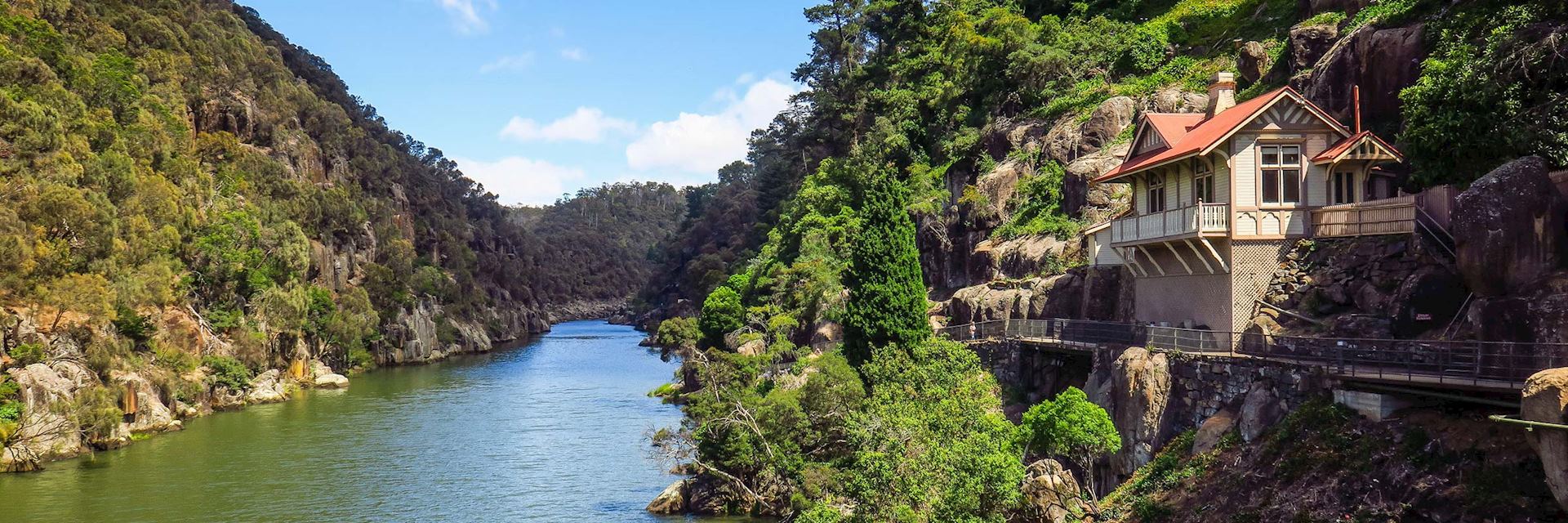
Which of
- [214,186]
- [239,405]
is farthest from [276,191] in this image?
[239,405]

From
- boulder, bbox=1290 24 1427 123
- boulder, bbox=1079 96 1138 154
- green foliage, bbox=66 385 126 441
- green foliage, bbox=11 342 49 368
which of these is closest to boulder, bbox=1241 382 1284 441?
boulder, bbox=1290 24 1427 123

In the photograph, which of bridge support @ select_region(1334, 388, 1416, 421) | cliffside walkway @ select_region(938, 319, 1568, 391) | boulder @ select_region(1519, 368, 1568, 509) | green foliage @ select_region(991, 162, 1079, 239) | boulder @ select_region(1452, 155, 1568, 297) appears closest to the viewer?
boulder @ select_region(1519, 368, 1568, 509)

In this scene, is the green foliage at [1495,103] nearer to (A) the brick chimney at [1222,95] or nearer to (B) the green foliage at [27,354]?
(A) the brick chimney at [1222,95]

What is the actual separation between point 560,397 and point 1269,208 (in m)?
56.4

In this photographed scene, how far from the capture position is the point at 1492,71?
27.5 m

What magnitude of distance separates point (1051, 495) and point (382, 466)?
33471 mm

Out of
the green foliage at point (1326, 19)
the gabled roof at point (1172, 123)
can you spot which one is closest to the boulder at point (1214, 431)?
the gabled roof at point (1172, 123)

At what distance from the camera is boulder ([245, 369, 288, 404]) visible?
75.4 m

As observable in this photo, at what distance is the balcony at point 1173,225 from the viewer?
31719mm

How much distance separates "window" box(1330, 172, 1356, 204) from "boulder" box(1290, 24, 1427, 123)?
152 inches

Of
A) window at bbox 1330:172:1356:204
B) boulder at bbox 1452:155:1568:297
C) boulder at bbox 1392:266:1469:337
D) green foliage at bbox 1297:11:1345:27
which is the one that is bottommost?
boulder at bbox 1392:266:1469:337

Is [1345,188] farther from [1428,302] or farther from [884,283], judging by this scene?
[884,283]

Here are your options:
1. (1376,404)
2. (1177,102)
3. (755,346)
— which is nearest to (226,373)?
(755,346)

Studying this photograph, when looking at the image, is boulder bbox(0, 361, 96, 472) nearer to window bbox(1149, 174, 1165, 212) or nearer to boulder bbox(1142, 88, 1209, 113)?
window bbox(1149, 174, 1165, 212)
